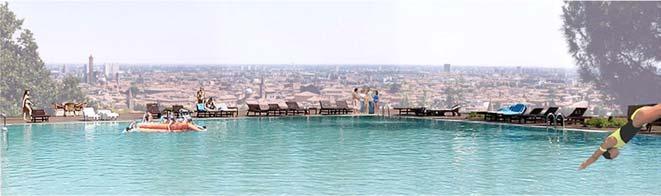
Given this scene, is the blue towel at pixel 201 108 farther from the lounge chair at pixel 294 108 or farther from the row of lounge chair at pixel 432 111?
the row of lounge chair at pixel 432 111

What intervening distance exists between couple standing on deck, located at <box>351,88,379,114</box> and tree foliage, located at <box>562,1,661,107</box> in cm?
1829

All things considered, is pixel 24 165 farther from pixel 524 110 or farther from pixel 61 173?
pixel 524 110

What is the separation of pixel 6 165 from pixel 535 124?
1710cm

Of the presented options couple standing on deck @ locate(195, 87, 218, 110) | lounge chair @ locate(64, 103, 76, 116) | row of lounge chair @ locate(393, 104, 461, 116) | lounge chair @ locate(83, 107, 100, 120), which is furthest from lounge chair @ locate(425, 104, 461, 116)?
lounge chair @ locate(64, 103, 76, 116)

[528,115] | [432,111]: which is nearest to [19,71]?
[432,111]

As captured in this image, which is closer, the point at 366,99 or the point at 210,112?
the point at 210,112

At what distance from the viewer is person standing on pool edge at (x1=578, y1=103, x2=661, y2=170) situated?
199 inches

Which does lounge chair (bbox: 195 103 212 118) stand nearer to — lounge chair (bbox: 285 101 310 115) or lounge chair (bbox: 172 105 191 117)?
lounge chair (bbox: 172 105 191 117)

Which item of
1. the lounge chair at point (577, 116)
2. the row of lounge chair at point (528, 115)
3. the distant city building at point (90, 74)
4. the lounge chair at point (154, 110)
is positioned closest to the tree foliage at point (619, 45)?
the row of lounge chair at point (528, 115)

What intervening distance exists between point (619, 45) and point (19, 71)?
3494 cm

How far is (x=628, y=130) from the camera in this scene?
5223 millimetres

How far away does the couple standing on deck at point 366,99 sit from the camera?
36.0m

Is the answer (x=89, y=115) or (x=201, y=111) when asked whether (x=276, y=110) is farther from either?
(x=89, y=115)

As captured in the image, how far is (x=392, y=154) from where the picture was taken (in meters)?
18.3
